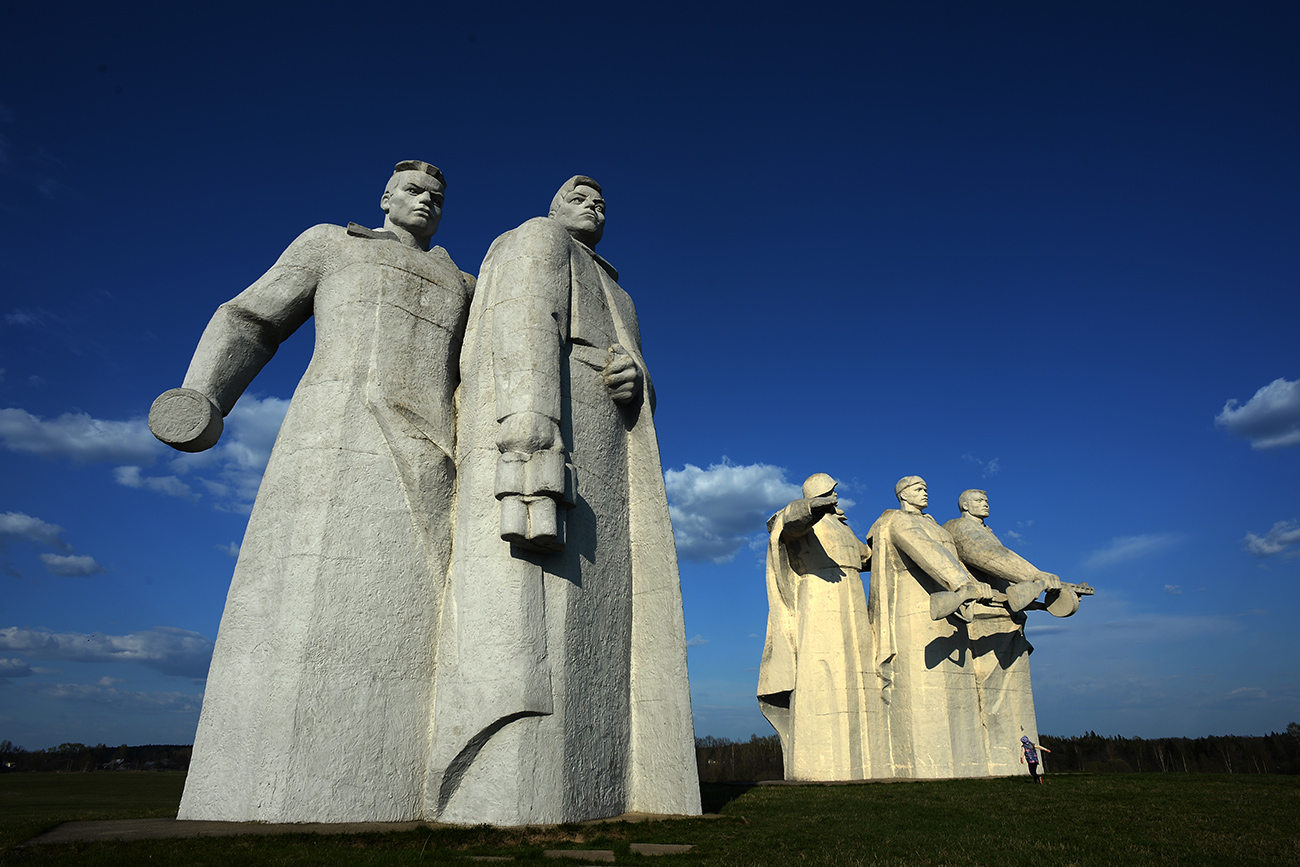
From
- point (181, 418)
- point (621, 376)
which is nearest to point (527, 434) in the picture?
point (621, 376)

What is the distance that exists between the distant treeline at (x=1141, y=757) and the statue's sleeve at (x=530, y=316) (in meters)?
9.49

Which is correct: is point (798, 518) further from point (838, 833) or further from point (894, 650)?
point (838, 833)

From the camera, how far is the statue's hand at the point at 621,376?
21.6ft

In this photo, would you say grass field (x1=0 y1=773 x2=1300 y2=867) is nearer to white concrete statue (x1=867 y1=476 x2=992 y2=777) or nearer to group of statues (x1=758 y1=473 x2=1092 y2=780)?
A: group of statues (x1=758 y1=473 x2=1092 y2=780)

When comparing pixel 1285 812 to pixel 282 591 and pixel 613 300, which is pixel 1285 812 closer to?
pixel 613 300

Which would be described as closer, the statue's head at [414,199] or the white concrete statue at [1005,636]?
the statue's head at [414,199]

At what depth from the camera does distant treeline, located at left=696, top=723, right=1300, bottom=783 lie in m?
13.7

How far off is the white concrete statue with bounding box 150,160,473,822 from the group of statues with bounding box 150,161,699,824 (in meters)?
0.02

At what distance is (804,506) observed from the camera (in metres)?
10.3

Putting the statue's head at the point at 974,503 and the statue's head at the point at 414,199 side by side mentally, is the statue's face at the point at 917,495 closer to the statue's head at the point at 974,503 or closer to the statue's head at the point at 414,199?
the statue's head at the point at 974,503

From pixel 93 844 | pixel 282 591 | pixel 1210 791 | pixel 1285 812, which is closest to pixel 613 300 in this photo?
pixel 282 591

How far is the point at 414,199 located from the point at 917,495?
28.7ft

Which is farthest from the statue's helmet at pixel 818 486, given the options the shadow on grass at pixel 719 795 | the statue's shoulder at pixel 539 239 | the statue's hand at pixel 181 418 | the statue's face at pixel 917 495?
the statue's hand at pixel 181 418

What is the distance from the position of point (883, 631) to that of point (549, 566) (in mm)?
7599
